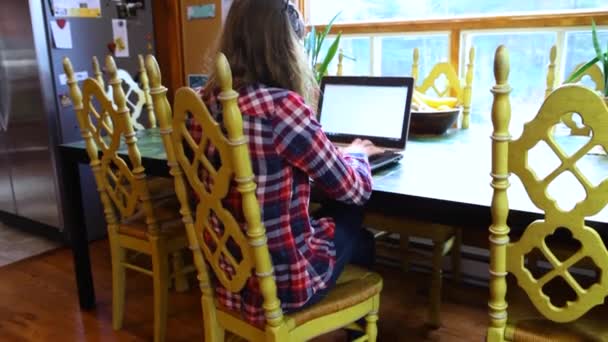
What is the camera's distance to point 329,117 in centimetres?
198

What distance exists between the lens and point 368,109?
6.19ft

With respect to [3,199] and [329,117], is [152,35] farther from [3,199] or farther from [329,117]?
[329,117]

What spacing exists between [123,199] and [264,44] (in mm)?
994

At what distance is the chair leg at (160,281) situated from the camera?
190 cm

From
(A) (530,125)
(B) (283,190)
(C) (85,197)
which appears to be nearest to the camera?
(A) (530,125)

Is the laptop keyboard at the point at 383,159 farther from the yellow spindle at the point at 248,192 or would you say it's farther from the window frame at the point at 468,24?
the window frame at the point at 468,24

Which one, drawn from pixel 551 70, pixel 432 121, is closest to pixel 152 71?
pixel 432 121

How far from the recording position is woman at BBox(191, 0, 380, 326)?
1.19m

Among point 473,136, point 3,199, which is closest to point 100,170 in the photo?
point 473,136

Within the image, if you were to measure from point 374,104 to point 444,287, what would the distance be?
40.3 inches

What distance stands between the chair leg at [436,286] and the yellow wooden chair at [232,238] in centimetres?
54

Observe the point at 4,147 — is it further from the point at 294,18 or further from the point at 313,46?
the point at 294,18

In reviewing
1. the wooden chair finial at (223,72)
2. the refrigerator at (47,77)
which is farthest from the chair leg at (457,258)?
the refrigerator at (47,77)

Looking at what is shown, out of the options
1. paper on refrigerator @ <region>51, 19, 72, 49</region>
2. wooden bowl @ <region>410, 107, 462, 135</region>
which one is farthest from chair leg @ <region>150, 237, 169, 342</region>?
paper on refrigerator @ <region>51, 19, 72, 49</region>
